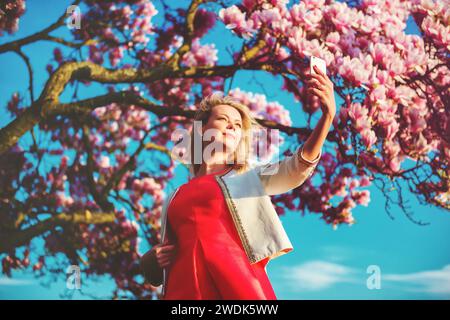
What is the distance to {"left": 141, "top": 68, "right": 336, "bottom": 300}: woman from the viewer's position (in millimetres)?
1280

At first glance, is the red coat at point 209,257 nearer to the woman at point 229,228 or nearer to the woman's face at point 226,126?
the woman at point 229,228

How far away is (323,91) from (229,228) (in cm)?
42

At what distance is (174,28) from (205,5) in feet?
0.87

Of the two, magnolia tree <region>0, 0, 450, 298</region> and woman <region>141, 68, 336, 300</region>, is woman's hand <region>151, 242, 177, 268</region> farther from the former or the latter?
magnolia tree <region>0, 0, 450, 298</region>

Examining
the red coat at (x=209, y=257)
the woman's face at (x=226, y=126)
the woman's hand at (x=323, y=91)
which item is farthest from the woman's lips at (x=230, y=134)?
the woman's hand at (x=323, y=91)

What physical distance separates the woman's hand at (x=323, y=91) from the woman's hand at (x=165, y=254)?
542mm

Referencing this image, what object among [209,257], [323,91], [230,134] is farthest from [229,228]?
[323,91]

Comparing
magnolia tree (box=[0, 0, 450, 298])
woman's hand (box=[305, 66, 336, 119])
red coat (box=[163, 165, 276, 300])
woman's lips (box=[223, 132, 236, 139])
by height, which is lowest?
red coat (box=[163, 165, 276, 300])

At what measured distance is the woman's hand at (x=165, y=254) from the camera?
1418 millimetres

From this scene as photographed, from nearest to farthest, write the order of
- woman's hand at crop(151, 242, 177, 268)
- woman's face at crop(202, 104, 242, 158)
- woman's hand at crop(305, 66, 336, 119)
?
woman's hand at crop(305, 66, 336, 119), woman's hand at crop(151, 242, 177, 268), woman's face at crop(202, 104, 242, 158)

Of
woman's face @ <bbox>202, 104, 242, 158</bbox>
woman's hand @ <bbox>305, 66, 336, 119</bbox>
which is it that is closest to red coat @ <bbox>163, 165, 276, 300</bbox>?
woman's face @ <bbox>202, 104, 242, 158</bbox>

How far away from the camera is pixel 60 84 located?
299 cm
